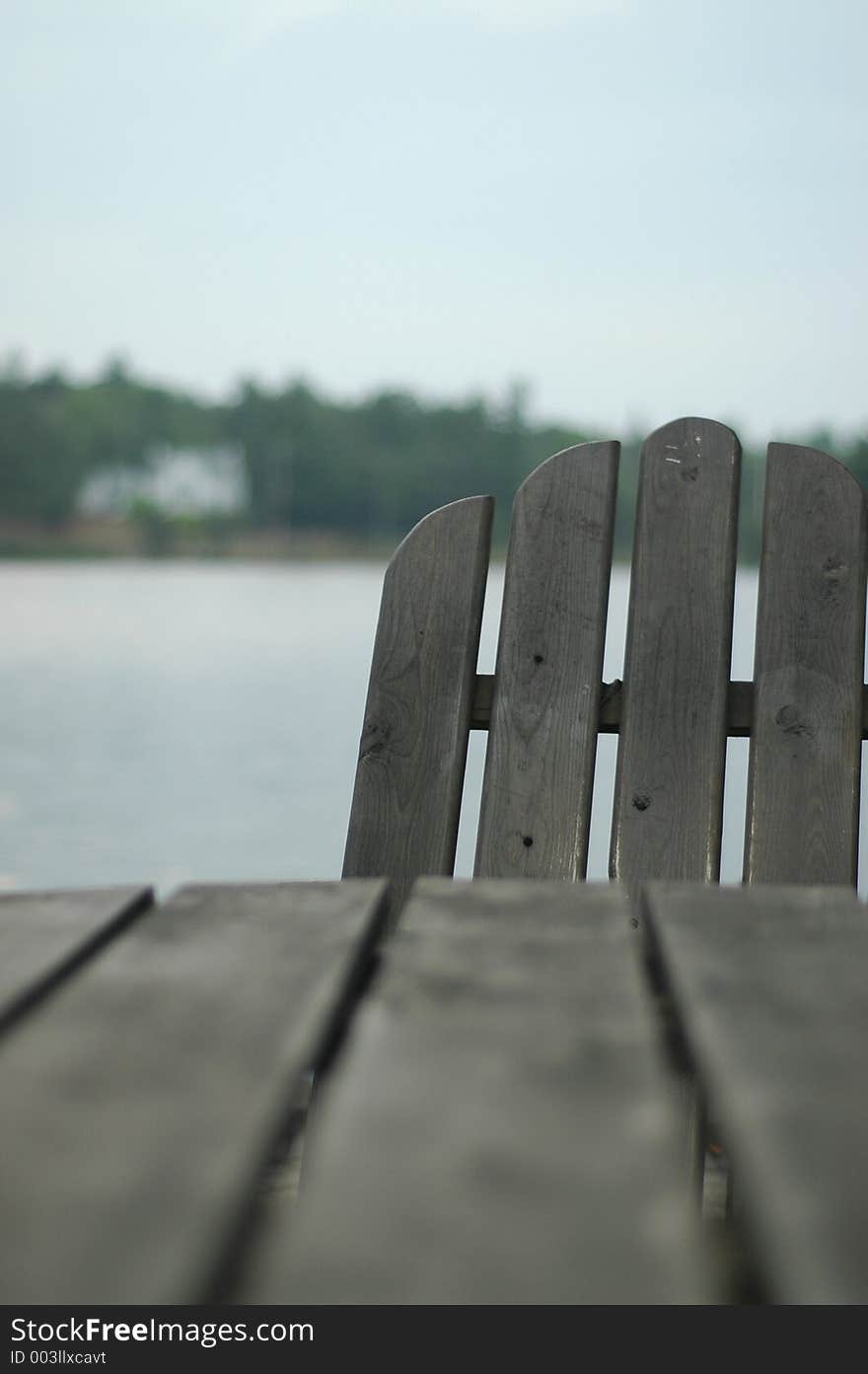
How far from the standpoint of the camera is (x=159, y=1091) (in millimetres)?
589

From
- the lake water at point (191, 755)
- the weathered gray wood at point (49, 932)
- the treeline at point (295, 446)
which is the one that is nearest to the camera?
the weathered gray wood at point (49, 932)

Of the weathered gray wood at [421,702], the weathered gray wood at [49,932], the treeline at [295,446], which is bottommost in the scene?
the weathered gray wood at [49,932]

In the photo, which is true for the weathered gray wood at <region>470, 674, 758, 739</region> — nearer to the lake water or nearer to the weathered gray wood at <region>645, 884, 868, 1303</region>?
the weathered gray wood at <region>645, 884, 868, 1303</region>

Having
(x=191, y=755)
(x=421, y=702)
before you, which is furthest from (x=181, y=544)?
(x=421, y=702)

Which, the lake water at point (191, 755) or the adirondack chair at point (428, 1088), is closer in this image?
the adirondack chair at point (428, 1088)

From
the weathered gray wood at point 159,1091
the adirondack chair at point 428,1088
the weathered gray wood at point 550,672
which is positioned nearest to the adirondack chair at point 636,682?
the weathered gray wood at point 550,672

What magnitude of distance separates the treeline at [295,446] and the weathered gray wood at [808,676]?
45.0 metres

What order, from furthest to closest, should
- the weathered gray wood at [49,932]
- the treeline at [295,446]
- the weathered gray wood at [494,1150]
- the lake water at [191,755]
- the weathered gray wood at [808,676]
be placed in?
the treeline at [295,446] < the lake water at [191,755] < the weathered gray wood at [808,676] < the weathered gray wood at [49,932] < the weathered gray wood at [494,1150]

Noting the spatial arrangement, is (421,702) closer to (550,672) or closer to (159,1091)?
(550,672)

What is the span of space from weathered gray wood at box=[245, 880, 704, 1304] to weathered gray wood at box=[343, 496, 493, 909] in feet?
3.39

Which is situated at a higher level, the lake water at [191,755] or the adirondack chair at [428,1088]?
the lake water at [191,755]

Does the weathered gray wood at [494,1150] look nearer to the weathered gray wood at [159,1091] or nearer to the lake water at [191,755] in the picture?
the weathered gray wood at [159,1091]

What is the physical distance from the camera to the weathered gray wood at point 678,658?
1.83 metres

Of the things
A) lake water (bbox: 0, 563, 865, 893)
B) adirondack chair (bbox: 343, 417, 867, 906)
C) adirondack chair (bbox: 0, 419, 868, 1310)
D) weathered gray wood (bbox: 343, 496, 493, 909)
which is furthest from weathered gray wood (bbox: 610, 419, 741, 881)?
lake water (bbox: 0, 563, 865, 893)
